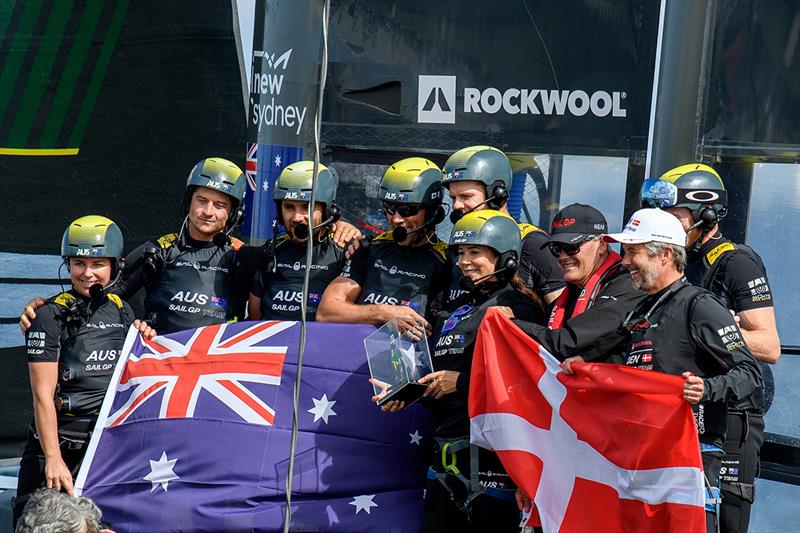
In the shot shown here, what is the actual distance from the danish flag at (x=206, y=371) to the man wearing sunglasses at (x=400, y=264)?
38 centimetres

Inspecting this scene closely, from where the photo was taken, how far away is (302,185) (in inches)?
263

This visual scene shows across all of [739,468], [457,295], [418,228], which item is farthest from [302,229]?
[739,468]

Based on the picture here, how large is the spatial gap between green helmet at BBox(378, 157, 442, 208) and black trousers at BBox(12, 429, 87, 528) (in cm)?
222

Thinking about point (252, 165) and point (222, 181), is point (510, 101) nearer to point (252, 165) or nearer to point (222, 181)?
point (252, 165)

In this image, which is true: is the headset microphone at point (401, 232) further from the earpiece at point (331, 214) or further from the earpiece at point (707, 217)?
the earpiece at point (707, 217)

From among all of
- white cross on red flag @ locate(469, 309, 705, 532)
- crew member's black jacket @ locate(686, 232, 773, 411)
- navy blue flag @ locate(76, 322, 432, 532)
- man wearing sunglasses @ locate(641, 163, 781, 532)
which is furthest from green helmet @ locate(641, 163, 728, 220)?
navy blue flag @ locate(76, 322, 432, 532)

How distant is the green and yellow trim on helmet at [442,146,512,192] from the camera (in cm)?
638

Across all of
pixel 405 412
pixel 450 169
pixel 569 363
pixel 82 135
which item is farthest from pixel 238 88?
pixel 569 363

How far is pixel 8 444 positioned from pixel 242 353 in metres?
4.92

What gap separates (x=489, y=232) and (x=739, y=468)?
5.78ft

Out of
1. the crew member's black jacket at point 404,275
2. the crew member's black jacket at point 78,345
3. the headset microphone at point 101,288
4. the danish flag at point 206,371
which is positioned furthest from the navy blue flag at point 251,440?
the headset microphone at point 101,288

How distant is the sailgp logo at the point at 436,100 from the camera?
858cm

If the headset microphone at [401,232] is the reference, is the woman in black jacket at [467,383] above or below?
below

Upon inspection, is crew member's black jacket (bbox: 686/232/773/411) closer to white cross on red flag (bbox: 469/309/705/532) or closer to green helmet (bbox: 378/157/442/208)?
white cross on red flag (bbox: 469/309/705/532)
